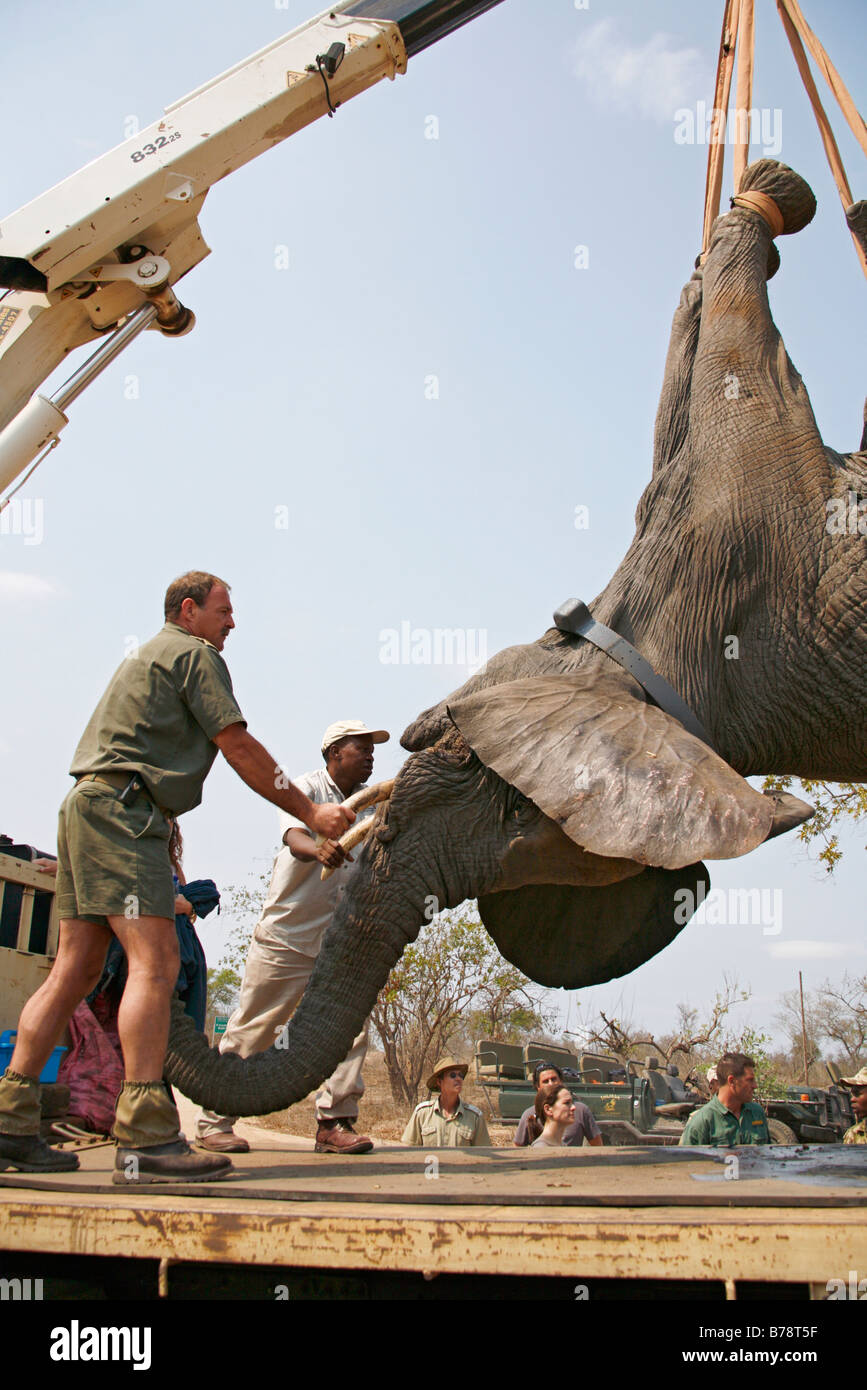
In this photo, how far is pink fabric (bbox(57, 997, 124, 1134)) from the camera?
14.4 feet

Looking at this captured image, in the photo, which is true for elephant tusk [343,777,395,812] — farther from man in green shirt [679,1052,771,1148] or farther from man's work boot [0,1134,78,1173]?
man in green shirt [679,1052,771,1148]

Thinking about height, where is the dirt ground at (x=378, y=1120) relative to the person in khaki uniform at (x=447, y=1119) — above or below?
below

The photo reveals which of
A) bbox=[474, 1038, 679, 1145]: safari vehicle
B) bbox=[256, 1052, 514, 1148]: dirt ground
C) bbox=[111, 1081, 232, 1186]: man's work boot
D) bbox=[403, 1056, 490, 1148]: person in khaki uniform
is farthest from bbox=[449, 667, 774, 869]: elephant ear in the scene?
bbox=[256, 1052, 514, 1148]: dirt ground

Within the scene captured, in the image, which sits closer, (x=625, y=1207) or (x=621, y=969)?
(x=625, y=1207)

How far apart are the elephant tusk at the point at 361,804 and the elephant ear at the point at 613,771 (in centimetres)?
38

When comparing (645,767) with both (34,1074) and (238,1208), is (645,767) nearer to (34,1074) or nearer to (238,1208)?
(238,1208)

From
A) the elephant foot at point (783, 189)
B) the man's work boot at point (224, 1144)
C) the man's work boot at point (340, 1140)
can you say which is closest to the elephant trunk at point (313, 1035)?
the man's work boot at point (224, 1144)

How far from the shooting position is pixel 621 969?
4.27m

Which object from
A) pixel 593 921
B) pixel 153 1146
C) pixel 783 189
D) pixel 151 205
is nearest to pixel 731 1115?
pixel 593 921

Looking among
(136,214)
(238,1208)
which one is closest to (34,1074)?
(238,1208)

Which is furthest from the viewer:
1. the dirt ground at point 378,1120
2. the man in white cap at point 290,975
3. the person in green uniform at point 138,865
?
the dirt ground at point 378,1120

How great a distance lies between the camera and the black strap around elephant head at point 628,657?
3.88 meters

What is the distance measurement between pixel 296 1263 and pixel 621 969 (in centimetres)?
230

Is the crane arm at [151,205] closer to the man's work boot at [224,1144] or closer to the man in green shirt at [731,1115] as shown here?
the man's work boot at [224,1144]
